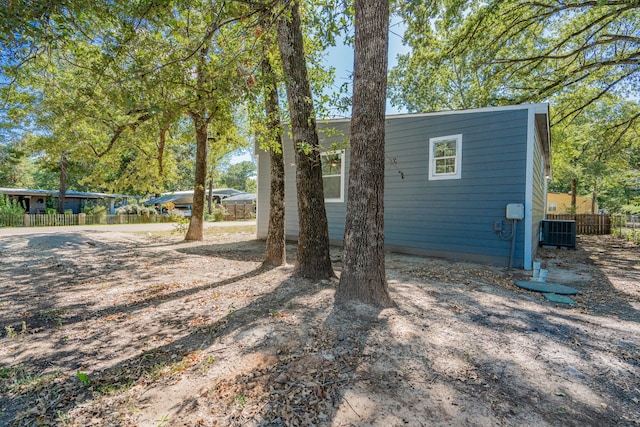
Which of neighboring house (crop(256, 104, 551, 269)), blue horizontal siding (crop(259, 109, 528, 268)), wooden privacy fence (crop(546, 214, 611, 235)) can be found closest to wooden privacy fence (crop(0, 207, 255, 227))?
neighboring house (crop(256, 104, 551, 269))

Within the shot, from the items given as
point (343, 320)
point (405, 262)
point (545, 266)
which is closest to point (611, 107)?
point (545, 266)

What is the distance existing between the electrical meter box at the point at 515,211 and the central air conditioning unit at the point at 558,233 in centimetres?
523

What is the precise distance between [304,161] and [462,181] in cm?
442

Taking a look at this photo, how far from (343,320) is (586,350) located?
2070 millimetres

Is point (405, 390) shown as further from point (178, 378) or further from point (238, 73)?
point (238, 73)

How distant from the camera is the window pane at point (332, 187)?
9.20 meters

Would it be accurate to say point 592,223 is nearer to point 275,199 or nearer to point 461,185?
point 461,185

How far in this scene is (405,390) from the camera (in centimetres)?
198

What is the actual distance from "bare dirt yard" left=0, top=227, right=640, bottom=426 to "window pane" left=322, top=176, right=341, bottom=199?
15.9 feet

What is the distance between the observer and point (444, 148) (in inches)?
296

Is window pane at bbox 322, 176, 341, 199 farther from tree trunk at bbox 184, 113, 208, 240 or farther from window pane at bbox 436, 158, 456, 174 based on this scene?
tree trunk at bbox 184, 113, 208, 240

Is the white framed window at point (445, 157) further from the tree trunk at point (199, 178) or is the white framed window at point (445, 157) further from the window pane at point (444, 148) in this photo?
the tree trunk at point (199, 178)

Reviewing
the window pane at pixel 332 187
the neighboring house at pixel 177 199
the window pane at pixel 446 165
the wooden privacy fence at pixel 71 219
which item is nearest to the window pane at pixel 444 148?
the window pane at pixel 446 165

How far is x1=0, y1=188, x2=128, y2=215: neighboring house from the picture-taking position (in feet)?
68.4
